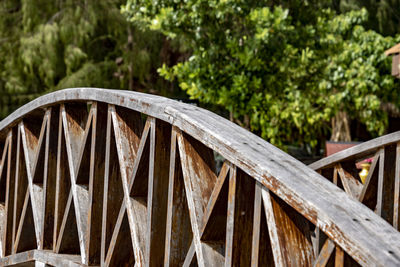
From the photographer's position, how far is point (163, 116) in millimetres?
1721

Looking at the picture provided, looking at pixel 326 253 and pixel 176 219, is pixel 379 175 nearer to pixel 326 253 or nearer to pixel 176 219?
pixel 176 219

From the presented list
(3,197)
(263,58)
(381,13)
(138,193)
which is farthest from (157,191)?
(381,13)

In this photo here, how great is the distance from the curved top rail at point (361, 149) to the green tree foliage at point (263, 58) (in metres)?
3.82

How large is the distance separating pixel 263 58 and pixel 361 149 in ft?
14.8

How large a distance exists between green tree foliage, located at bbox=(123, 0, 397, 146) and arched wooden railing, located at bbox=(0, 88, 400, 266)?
4.22 meters

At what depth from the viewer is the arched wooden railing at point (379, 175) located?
2.85 meters

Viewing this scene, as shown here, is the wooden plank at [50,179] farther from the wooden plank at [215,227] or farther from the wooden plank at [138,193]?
the wooden plank at [215,227]

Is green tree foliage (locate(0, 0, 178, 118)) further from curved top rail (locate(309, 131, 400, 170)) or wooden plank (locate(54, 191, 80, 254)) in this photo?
wooden plank (locate(54, 191, 80, 254))

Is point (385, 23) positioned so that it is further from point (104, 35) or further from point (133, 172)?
point (133, 172)

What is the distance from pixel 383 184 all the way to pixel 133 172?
1.53 metres

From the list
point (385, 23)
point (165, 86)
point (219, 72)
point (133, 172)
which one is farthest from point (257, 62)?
point (385, 23)

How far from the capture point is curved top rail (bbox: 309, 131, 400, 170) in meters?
2.82

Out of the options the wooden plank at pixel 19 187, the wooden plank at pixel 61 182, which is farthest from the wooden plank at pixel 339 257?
the wooden plank at pixel 19 187

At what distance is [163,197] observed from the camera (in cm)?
190
